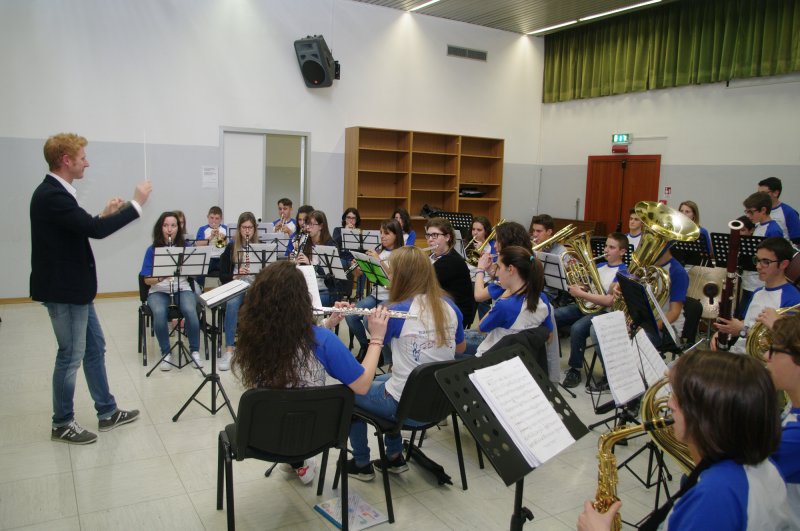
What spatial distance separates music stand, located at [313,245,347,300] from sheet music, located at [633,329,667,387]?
3100 millimetres

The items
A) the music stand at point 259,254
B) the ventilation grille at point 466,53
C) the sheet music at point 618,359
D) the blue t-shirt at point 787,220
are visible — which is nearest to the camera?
the sheet music at point 618,359

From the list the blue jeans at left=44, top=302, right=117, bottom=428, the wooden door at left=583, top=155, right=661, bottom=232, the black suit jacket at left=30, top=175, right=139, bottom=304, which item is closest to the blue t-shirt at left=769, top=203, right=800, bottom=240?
the wooden door at left=583, top=155, right=661, bottom=232

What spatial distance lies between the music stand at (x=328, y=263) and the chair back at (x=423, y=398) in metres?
2.67


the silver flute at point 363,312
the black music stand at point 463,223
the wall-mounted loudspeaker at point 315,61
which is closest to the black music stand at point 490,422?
the silver flute at point 363,312

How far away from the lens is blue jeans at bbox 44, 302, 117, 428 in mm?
3369

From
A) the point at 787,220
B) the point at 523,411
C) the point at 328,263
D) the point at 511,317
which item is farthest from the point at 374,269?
the point at 787,220

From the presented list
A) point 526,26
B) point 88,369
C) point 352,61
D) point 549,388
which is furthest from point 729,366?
point 526,26

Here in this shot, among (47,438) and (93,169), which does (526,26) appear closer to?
(93,169)

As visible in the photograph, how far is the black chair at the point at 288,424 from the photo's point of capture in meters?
2.29

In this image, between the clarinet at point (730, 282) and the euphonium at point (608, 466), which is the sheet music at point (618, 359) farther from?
the euphonium at point (608, 466)

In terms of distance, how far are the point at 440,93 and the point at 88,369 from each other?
7.80 m

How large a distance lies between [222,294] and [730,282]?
111 inches

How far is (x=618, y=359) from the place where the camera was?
2.75m

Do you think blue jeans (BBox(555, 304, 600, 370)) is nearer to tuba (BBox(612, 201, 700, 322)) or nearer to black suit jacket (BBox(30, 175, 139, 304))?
tuba (BBox(612, 201, 700, 322))
